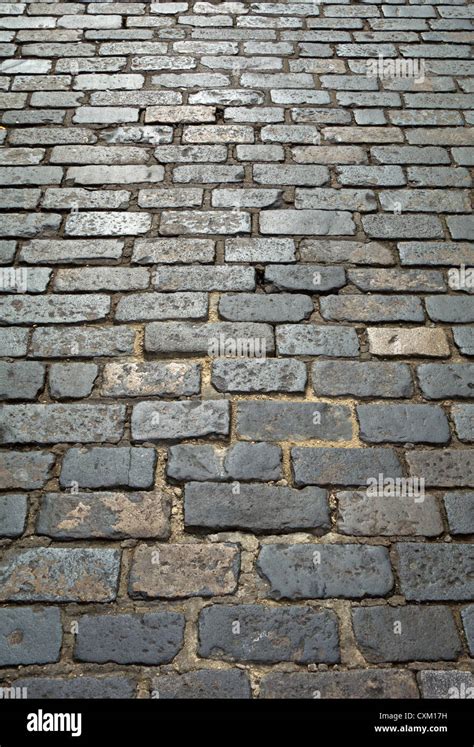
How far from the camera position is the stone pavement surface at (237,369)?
1.63m

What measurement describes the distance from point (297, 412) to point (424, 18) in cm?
311

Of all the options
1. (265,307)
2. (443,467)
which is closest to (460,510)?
(443,467)

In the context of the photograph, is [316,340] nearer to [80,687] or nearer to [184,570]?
[184,570]

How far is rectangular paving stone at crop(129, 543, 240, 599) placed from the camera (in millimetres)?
1687

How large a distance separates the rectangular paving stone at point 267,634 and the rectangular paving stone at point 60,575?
29cm

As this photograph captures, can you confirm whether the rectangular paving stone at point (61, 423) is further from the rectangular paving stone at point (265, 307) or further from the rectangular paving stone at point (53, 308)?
the rectangular paving stone at point (265, 307)

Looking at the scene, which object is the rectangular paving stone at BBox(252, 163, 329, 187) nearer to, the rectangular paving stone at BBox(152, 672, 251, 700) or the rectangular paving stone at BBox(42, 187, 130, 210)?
the rectangular paving stone at BBox(42, 187, 130, 210)

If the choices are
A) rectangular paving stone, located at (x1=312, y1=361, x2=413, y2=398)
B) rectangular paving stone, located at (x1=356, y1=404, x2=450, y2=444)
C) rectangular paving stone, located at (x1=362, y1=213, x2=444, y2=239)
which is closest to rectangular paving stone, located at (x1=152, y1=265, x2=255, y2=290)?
rectangular paving stone, located at (x1=312, y1=361, x2=413, y2=398)

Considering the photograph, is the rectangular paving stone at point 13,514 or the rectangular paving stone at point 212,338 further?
the rectangular paving stone at point 212,338

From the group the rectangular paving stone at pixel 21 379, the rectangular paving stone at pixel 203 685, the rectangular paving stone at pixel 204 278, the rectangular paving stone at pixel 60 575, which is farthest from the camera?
the rectangular paving stone at pixel 204 278

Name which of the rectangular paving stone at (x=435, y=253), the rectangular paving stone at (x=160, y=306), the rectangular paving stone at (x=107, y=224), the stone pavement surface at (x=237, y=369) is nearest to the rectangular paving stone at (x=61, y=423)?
the stone pavement surface at (x=237, y=369)

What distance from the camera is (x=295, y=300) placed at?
7.84 feet

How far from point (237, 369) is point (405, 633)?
3.19 feet

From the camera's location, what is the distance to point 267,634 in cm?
162
